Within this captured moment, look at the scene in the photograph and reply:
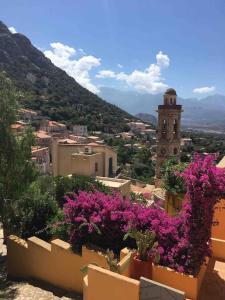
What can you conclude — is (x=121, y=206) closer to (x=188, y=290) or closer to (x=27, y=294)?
(x=188, y=290)

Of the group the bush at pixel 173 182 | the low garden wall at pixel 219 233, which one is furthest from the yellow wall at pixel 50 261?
the bush at pixel 173 182

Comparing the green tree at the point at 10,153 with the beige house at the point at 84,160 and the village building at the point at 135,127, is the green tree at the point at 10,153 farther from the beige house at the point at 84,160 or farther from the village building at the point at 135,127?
the village building at the point at 135,127

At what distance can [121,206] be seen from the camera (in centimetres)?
844

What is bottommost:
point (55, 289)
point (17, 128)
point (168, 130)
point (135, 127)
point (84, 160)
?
point (55, 289)

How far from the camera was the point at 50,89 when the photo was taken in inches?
5561

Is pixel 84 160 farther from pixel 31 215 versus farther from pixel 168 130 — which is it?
pixel 31 215

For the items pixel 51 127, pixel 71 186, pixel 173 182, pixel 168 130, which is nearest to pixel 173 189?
pixel 173 182

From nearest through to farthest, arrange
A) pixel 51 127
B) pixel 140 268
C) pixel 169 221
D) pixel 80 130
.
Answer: pixel 140 268 < pixel 169 221 < pixel 51 127 < pixel 80 130

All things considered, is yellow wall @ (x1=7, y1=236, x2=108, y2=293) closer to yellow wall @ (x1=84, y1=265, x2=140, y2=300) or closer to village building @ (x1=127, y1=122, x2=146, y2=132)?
yellow wall @ (x1=84, y1=265, x2=140, y2=300)

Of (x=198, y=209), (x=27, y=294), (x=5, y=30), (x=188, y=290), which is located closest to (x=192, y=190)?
(x=198, y=209)

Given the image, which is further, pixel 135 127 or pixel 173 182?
pixel 135 127

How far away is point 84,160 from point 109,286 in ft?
72.0

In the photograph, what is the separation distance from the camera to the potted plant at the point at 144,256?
7.04 meters

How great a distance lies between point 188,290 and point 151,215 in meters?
1.87
